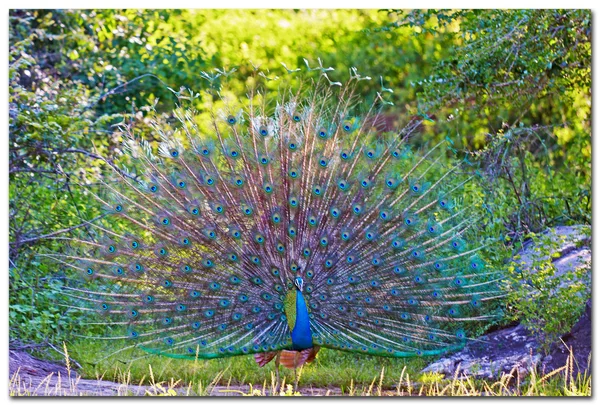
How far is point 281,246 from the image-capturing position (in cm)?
575

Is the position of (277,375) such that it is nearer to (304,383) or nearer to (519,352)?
(304,383)

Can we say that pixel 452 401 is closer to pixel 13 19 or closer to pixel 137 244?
pixel 137 244

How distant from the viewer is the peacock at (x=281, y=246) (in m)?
5.71

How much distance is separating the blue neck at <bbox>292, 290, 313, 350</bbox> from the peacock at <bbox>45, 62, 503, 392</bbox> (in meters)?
0.10

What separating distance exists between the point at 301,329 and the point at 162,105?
→ 4.89 m

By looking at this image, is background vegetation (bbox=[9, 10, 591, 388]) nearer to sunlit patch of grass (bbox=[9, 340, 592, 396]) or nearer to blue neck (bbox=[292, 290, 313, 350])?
sunlit patch of grass (bbox=[9, 340, 592, 396])

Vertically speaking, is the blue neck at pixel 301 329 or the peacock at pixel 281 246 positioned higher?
the peacock at pixel 281 246

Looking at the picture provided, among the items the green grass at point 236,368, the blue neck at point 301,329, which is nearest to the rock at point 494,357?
the green grass at point 236,368

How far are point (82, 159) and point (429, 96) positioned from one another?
266 cm

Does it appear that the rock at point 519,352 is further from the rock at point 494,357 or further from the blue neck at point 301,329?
the blue neck at point 301,329

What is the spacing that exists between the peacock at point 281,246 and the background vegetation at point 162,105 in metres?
0.32

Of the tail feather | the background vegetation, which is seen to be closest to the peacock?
the tail feather

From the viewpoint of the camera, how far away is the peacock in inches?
225

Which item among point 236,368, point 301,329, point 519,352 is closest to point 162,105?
point 236,368
